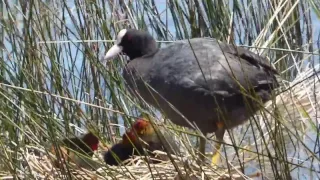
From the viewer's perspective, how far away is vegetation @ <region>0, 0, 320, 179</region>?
8.20 ft

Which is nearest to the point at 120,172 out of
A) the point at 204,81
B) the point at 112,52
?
the point at 204,81

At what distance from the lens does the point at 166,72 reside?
283cm

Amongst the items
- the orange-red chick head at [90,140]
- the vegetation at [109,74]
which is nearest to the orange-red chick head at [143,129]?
the vegetation at [109,74]

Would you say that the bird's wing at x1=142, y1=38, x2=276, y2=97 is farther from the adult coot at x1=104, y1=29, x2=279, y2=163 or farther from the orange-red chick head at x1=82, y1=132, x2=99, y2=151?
the orange-red chick head at x1=82, y1=132, x2=99, y2=151

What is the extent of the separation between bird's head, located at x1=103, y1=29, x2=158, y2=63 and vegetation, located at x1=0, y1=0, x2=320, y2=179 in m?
0.08

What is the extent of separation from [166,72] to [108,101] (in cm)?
69

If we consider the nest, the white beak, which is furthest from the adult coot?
the nest

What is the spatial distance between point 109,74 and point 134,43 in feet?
1.05

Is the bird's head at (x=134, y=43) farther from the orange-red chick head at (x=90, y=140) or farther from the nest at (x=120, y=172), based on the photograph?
the nest at (x=120, y=172)

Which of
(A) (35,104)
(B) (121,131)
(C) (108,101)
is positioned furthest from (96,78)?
(A) (35,104)

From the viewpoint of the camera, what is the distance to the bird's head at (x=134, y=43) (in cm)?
304

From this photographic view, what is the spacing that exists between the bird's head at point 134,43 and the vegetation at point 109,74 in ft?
0.26

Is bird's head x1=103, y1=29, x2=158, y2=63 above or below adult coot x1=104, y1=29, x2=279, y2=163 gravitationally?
above

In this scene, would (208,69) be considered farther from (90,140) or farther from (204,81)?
(90,140)
